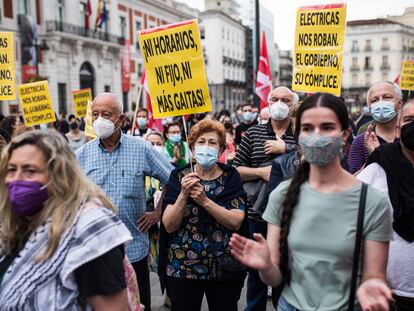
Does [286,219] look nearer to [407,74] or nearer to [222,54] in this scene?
[407,74]

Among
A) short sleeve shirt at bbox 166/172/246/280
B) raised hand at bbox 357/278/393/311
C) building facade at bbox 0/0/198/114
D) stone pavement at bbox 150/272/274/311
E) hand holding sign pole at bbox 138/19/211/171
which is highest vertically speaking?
building facade at bbox 0/0/198/114

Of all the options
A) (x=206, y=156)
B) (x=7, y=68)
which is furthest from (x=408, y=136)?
(x=7, y=68)

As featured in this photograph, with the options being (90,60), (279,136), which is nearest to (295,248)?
(279,136)

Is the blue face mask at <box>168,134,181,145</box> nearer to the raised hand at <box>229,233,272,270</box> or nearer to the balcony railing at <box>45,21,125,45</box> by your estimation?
the raised hand at <box>229,233,272,270</box>

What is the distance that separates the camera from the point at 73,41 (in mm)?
35219

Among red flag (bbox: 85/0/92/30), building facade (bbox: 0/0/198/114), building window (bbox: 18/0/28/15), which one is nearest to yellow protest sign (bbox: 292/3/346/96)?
building facade (bbox: 0/0/198/114)

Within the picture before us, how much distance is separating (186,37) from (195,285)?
2032 mm

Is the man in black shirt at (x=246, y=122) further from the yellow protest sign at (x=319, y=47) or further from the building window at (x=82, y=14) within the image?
the building window at (x=82, y=14)

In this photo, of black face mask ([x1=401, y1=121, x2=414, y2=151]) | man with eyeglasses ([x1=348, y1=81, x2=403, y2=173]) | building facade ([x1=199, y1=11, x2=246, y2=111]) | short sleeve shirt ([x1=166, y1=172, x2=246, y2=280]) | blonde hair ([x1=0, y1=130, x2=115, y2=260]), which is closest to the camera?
blonde hair ([x1=0, y1=130, x2=115, y2=260])

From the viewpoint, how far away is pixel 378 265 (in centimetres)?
205

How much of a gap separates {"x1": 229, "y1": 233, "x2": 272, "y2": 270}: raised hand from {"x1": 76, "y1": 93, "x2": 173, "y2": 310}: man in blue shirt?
5.70ft

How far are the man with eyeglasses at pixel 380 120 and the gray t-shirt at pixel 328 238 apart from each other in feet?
5.92

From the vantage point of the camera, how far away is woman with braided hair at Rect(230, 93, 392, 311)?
206 centimetres

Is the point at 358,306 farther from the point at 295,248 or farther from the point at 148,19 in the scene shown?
the point at 148,19
